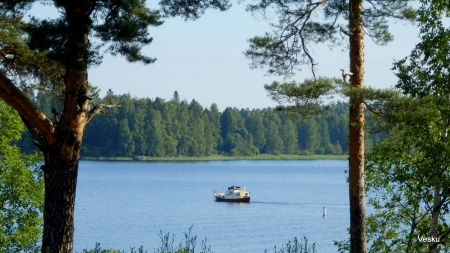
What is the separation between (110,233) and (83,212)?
33.2 feet

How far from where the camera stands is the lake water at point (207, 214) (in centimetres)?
3112

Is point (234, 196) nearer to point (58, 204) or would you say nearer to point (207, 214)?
point (207, 214)

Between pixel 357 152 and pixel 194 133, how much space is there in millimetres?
99095

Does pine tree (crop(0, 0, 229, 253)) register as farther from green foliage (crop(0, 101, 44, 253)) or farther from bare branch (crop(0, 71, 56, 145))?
green foliage (crop(0, 101, 44, 253))

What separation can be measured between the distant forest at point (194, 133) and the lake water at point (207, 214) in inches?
1036

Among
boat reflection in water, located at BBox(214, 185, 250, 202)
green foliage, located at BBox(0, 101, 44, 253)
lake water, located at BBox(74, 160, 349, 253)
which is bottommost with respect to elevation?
lake water, located at BBox(74, 160, 349, 253)

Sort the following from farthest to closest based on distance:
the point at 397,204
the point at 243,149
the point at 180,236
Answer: the point at 243,149
the point at 180,236
the point at 397,204

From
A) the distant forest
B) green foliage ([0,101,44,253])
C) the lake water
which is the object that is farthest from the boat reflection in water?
the distant forest

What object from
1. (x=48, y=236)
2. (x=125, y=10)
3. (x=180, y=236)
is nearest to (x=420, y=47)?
(x=125, y=10)

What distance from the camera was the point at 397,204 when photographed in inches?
486

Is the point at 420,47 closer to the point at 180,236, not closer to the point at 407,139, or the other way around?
the point at 407,139

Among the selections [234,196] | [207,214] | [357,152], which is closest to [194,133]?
[234,196]

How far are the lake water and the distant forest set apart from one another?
26308mm

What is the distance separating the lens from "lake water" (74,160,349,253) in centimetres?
3112
